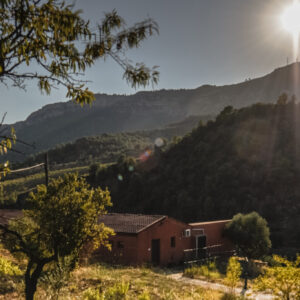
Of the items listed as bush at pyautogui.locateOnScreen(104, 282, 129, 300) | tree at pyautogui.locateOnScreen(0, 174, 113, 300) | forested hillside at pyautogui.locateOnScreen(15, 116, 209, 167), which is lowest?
bush at pyautogui.locateOnScreen(104, 282, 129, 300)

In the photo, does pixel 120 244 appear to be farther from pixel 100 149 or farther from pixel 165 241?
pixel 100 149

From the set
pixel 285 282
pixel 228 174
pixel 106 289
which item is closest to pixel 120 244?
pixel 106 289

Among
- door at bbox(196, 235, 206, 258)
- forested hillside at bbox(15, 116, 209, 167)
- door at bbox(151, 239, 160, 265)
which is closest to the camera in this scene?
door at bbox(151, 239, 160, 265)

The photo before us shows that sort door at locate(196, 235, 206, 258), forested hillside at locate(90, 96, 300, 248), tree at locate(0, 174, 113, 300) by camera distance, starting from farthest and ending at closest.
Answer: forested hillside at locate(90, 96, 300, 248) → door at locate(196, 235, 206, 258) → tree at locate(0, 174, 113, 300)

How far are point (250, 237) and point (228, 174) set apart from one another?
31465 mm

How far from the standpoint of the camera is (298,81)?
559 ft

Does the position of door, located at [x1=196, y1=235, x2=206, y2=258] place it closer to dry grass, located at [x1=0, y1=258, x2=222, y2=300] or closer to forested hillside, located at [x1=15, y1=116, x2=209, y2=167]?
dry grass, located at [x1=0, y1=258, x2=222, y2=300]

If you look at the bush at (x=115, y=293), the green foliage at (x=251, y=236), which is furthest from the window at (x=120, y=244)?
the bush at (x=115, y=293)

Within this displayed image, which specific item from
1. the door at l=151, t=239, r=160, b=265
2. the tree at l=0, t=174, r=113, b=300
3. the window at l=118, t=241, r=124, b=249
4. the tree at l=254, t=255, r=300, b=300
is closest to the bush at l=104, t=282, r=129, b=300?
the tree at l=0, t=174, r=113, b=300

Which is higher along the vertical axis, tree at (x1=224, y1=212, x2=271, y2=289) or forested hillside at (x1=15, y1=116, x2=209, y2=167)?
forested hillside at (x1=15, y1=116, x2=209, y2=167)

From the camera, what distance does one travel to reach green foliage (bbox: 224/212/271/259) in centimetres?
3039

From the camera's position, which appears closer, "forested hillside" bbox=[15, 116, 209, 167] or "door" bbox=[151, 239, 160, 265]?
"door" bbox=[151, 239, 160, 265]

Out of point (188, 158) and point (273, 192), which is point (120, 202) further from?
point (273, 192)

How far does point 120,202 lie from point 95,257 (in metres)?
47.0
